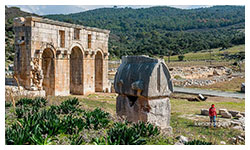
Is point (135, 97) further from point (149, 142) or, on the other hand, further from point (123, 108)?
point (149, 142)

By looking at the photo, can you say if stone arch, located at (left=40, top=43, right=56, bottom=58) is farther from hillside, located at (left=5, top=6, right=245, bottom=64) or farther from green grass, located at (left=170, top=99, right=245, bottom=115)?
hillside, located at (left=5, top=6, right=245, bottom=64)

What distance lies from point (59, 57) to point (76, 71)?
2.85 metres

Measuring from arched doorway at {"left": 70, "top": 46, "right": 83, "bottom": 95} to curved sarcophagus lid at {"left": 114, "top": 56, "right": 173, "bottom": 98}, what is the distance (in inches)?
471

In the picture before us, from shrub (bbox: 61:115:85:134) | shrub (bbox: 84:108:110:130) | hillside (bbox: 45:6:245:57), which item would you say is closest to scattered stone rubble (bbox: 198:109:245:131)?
shrub (bbox: 84:108:110:130)

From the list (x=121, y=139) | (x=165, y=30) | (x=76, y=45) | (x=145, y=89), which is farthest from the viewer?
(x=165, y=30)

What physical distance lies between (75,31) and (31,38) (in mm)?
4418

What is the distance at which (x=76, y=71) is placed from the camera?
20.8 m

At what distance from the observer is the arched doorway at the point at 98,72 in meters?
23.0

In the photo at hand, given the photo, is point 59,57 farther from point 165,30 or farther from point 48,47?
point 165,30

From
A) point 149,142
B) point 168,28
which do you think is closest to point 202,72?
point 149,142

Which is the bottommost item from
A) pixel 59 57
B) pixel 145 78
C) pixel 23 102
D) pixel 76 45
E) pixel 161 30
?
pixel 23 102

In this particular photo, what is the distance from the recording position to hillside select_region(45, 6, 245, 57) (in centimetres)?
7125

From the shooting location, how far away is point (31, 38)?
16.1 metres

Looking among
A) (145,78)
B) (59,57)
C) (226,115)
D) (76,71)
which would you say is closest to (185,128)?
(226,115)
